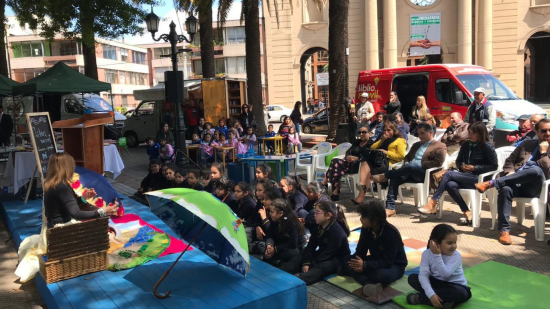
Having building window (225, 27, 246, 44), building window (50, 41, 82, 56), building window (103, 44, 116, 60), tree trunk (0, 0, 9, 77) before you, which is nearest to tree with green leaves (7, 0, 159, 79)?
Result: tree trunk (0, 0, 9, 77)

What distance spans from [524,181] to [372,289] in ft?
9.15

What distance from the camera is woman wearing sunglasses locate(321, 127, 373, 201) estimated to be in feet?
27.5

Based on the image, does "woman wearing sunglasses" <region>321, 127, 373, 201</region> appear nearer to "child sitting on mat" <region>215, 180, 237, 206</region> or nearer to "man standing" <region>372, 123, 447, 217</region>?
"man standing" <region>372, 123, 447, 217</region>

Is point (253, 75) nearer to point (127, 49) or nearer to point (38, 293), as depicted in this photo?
point (38, 293)

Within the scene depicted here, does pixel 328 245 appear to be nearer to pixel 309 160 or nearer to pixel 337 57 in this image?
pixel 309 160

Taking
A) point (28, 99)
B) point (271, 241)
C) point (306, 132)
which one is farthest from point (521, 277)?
point (28, 99)

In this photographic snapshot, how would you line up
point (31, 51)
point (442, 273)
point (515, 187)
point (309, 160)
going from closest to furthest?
point (442, 273) → point (515, 187) → point (309, 160) → point (31, 51)

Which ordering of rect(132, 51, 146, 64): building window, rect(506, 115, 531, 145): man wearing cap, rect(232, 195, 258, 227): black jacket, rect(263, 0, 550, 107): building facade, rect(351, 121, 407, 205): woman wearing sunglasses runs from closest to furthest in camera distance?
rect(232, 195, 258, 227): black jacket, rect(351, 121, 407, 205): woman wearing sunglasses, rect(506, 115, 531, 145): man wearing cap, rect(263, 0, 550, 107): building facade, rect(132, 51, 146, 64): building window

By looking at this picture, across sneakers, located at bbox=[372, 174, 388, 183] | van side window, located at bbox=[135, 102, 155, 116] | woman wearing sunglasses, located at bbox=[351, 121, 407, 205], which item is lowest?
sneakers, located at bbox=[372, 174, 388, 183]

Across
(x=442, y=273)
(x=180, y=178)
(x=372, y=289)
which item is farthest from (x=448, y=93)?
(x=442, y=273)

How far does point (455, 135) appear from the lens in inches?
339

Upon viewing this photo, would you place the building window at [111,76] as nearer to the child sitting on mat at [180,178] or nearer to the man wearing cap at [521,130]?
the child sitting on mat at [180,178]

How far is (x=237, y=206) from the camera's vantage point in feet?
22.2

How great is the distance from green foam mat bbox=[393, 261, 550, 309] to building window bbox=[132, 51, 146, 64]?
249 feet
